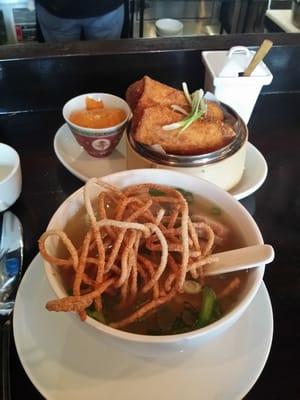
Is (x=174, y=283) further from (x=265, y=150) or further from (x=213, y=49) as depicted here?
(x=213, y=49)

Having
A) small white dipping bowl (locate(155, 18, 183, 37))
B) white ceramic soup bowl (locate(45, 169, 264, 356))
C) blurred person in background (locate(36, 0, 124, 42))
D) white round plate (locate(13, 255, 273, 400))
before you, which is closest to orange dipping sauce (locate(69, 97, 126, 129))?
white ceramic soup bowl (locate(45, 169, 264, 356))

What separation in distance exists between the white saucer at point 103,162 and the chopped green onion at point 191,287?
0.93 feet

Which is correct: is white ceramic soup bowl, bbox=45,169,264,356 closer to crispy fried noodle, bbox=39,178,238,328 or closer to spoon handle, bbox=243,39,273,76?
crispy fried noodle, bbox=39,178,238,328

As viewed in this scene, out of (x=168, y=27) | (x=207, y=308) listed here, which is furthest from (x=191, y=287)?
(x=168, y=27)

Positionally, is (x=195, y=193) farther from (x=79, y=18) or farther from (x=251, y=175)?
(x=79, y=18)

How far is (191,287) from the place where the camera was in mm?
609

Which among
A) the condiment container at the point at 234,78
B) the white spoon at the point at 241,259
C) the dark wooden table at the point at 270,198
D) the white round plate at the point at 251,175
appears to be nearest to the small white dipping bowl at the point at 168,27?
the dark wooden table at the point at 270,198

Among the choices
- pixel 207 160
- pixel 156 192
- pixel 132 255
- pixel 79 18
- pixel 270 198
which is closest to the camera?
pixel 132 255

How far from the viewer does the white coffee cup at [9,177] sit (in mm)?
802

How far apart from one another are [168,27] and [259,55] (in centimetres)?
201

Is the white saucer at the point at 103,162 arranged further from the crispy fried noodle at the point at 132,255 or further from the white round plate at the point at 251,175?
the crispy fried noodle at the point at 132,255

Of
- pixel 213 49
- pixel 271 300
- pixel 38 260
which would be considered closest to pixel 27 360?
pixel 38 260

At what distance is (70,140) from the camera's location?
970mm

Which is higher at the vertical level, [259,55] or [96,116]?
[259,55]
